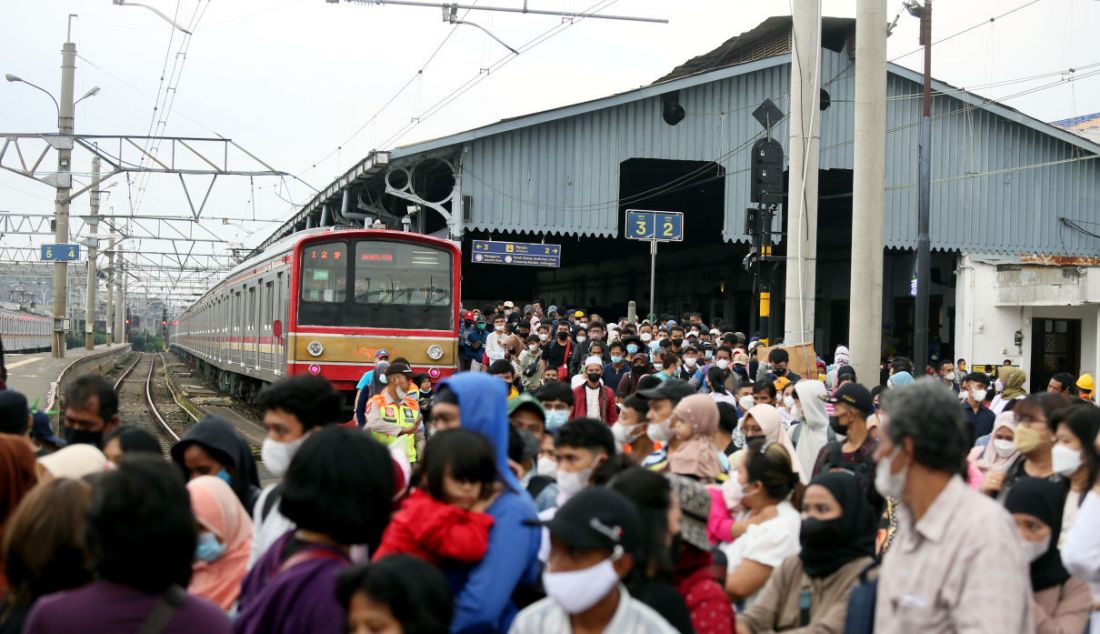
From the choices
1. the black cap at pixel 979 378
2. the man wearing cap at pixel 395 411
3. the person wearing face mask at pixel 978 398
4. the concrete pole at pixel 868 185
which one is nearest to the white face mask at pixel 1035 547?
the person wearing face mask at pixel 978 398

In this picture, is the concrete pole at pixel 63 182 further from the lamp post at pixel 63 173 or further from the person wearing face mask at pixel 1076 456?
the person wearing face mask at pixel 1076 456

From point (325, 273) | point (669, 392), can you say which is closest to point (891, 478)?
point (669, 392)

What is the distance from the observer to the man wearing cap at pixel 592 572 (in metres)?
2.96

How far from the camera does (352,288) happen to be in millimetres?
16703

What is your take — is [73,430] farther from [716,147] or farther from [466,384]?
[716,147]

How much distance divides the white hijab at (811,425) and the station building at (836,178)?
14961 millimetres

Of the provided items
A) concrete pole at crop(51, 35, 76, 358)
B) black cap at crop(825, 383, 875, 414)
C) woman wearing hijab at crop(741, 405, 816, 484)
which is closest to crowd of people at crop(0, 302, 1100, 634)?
woman wearing hijab at crop(741, 405, 816, 484)

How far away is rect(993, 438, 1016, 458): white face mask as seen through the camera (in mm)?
6305

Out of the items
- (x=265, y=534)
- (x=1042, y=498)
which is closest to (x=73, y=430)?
(x=265, y=534)

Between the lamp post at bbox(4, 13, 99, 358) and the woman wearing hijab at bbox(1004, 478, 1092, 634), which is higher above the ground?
the lamp post at bbox(4, 13, 99, 358)

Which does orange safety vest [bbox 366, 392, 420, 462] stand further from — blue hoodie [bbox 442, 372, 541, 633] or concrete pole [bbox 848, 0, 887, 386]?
concrete pole [bbox 848, 0, 887, 386]

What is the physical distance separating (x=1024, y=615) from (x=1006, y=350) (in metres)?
22.2

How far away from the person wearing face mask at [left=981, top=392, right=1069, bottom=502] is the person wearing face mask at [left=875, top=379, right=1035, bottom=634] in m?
1.73

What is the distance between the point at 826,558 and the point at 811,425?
3713 millimetres
